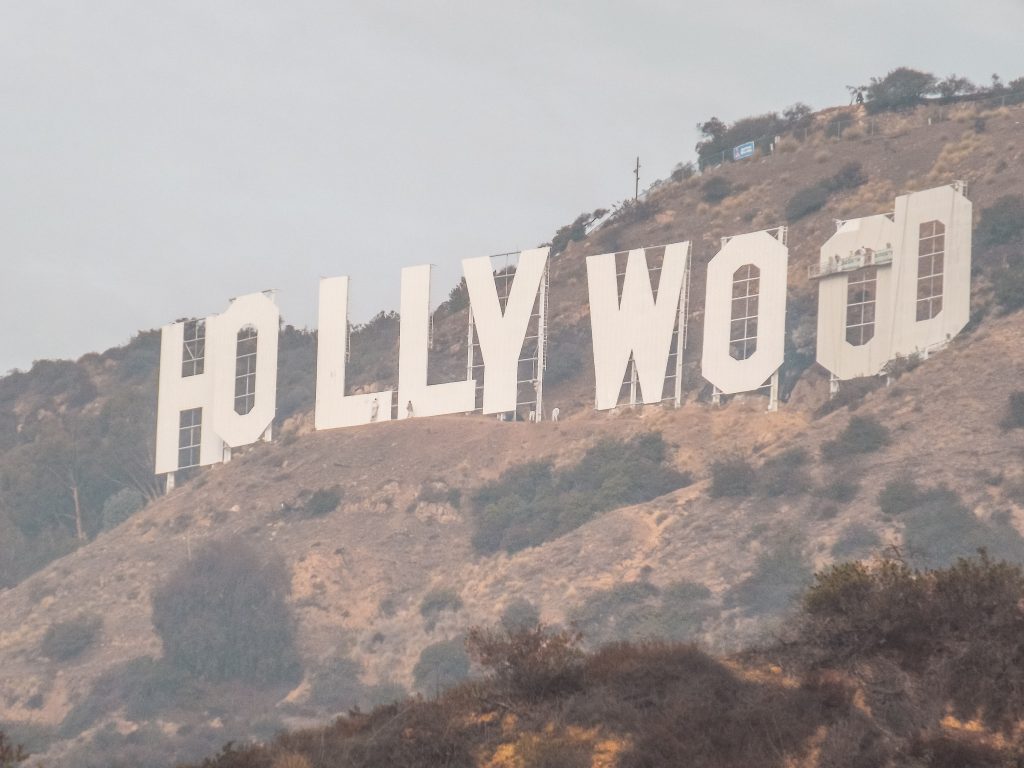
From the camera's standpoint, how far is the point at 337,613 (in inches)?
2279

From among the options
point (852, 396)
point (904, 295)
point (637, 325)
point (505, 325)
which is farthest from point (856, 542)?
point (505, 325)

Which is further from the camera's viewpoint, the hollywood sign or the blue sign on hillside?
the blue sign on hillside

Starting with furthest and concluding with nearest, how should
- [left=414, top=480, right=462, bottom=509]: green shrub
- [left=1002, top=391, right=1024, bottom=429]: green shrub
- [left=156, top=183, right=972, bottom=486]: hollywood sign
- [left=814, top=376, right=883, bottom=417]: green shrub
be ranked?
[left=414, top=480, right=462, bottom=509]: green shrub
[left=814, top=376, right=883, bottom=417]: green shrub
[left=156, top=183, right=972, bottom=486]: hollywood sign
[left=1002, top=391, right=1024, bottom=429]: green shrub

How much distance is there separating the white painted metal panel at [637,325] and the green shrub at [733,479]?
3.35 metres

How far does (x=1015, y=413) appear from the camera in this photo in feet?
170

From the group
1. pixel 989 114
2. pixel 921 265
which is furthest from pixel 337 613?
pixel 989 114

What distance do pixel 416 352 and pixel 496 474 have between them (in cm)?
640

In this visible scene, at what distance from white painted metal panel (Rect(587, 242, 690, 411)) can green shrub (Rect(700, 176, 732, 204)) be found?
2290cm

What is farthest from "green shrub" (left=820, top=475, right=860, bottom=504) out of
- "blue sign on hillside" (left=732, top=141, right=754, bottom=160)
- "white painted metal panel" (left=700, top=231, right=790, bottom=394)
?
"blue sign on hillside" (left=732, top=141, right=754, bottom=160)

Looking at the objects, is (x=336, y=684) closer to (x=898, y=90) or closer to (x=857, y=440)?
(x=857, y=440)

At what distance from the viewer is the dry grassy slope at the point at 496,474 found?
2062 inches

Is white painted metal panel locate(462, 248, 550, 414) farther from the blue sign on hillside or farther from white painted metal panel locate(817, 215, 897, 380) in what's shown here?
the blue sign on hillside

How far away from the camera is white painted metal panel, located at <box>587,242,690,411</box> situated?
54812mm

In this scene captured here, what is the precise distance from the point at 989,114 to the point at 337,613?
37.1 metres
